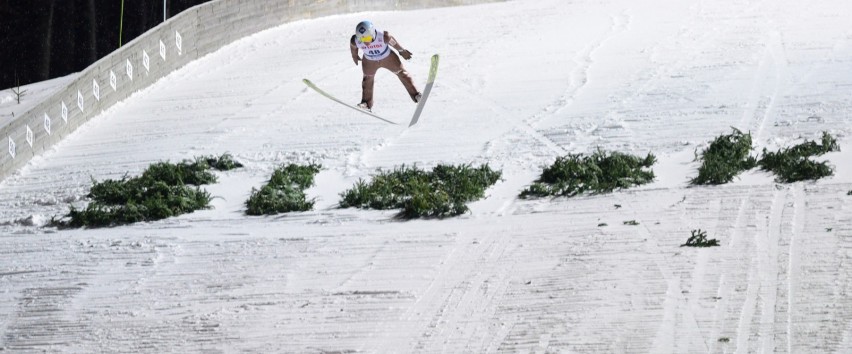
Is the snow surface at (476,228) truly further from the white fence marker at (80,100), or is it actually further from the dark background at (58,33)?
the dark background at (58,33)

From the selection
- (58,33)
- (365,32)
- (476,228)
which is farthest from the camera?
(58,33)

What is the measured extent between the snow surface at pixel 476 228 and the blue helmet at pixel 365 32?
1342 mm

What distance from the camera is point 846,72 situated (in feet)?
54.9

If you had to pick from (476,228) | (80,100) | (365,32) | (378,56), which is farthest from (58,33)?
(476,228)

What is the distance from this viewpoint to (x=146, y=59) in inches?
757

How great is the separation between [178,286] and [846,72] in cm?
1008

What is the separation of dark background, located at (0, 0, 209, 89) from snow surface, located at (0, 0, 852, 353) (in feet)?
18.6

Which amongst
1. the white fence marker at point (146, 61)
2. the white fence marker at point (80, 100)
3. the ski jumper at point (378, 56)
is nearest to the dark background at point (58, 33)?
the white fence marker at point (146, 61)

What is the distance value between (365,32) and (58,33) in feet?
40.7

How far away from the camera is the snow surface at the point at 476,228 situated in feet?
29.6

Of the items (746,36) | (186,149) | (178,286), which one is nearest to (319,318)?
(178,286)

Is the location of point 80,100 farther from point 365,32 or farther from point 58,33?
point 58,33

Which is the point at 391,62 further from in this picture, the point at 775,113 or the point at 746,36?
the point at 746,36

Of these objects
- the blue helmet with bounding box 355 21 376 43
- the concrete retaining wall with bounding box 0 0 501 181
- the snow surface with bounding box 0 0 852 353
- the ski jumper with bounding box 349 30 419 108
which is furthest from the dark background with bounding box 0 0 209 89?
the blue helmet with bounding box 355 21 376 43
